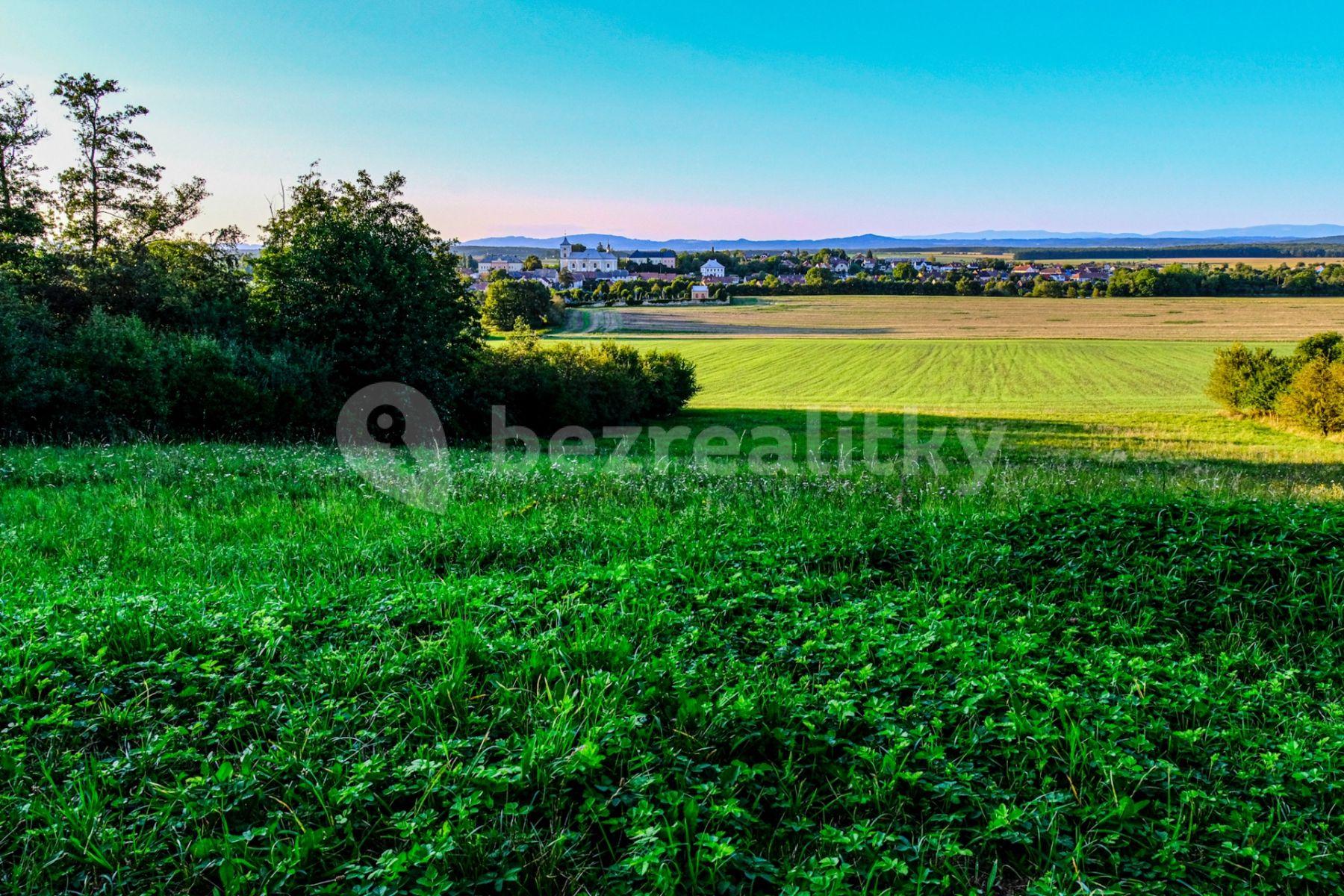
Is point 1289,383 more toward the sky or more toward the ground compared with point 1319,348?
more toward the ground

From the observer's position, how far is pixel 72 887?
269cm

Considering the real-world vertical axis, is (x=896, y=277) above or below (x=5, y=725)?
above

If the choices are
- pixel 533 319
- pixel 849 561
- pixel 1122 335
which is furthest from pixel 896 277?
pixel 849 561

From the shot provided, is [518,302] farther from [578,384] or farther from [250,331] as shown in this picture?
[250,331]

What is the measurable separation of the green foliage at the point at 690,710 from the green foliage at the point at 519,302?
72.1 meters

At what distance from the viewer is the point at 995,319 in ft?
320

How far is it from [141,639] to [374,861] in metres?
2.42

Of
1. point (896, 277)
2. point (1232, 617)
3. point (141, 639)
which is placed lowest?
point (1232, 617)

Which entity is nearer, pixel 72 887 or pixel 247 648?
pixel 72 887

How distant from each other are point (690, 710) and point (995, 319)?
105 metres

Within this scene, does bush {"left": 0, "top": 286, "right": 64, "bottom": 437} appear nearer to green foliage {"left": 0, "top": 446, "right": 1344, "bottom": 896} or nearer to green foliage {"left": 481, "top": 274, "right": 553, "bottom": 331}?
green foliage {"left": 0, "top": 446, "right": 1344, "bottom": 896}

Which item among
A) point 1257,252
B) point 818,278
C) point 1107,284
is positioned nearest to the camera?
point 1107,284

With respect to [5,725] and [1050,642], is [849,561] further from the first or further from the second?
[5,725]

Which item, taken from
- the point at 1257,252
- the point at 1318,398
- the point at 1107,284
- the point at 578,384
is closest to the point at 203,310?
the point at 578,384
